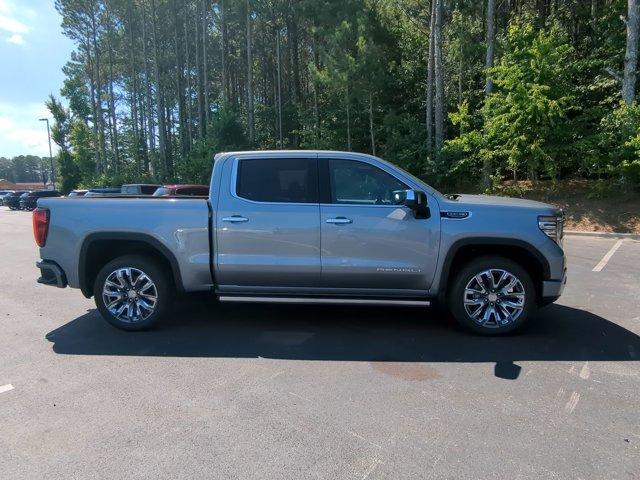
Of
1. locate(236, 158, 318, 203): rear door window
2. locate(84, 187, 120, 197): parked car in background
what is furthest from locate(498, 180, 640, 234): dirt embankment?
locate(84, 187, 120, 197): parked car in background

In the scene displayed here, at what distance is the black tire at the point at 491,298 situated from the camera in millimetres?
4957

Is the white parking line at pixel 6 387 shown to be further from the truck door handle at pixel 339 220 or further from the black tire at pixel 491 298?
the black tire at pixel 491 298

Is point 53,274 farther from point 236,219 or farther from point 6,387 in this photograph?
point 236,219

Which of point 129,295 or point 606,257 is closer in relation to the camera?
point 129,295

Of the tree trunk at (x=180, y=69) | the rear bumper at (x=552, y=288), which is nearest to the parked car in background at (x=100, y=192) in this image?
the rear bumper at (x=552, y=288)

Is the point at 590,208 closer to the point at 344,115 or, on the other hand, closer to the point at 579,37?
the point at 579,37

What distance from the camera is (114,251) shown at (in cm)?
551

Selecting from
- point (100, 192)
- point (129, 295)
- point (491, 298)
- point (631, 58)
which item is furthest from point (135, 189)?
point (631, 58)

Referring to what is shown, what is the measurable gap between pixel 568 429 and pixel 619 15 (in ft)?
67.5

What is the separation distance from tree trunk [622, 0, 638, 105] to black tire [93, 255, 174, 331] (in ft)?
56.5

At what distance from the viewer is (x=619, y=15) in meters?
18.2

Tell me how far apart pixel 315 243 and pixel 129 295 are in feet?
7.28

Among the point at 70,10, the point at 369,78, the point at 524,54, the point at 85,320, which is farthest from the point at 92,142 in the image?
the point at 85,320

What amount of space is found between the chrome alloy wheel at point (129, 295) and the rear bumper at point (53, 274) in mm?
491
